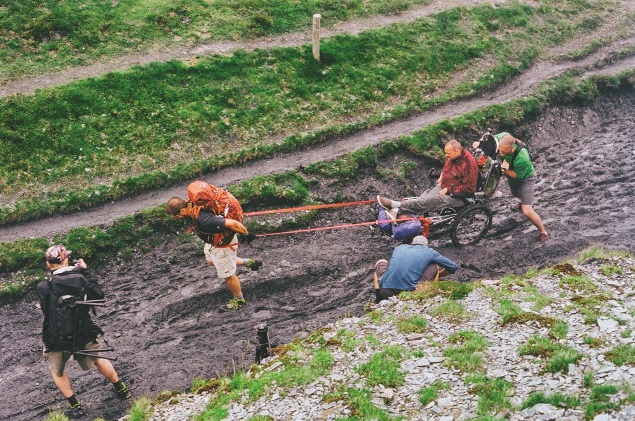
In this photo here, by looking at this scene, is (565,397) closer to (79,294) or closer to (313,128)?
(79,294)

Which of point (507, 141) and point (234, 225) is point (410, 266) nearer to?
point (234, 225)

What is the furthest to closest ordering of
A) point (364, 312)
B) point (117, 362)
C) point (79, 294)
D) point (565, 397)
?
point (364, 312), point (117, 362), point (79, 294), point (565, 397)

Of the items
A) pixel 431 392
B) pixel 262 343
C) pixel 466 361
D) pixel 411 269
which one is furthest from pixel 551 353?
pixel 262 343

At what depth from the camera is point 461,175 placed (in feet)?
48.7

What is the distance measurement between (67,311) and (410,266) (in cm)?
737

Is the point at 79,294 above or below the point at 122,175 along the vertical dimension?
below

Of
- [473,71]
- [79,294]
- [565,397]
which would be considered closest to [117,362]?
[79,294]

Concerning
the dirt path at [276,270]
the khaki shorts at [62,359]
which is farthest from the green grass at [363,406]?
the khaki shorts at [62,359]

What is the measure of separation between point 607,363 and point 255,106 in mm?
14340

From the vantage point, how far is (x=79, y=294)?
34.5 feet

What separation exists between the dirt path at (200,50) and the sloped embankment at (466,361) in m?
13.3

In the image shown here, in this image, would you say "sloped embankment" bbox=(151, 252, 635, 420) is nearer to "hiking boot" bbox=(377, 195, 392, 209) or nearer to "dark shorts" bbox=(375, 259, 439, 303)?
"dark shorts" bbox=(375, 259, 439, 303)

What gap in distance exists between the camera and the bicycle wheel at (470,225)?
15.5 meters

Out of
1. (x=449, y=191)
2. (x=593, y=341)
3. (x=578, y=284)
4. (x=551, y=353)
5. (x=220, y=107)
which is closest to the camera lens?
(x=551, y=353)
